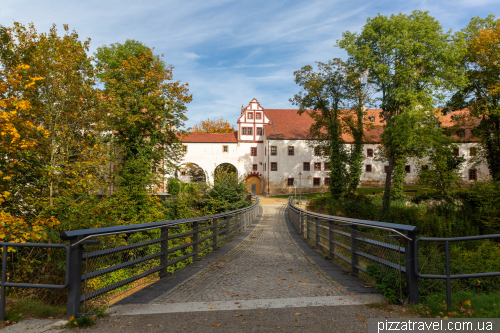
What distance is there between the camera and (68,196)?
11.2 metres

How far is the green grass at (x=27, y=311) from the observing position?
440 centimetres

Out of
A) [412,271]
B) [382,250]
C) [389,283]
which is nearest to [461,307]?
[412,271]

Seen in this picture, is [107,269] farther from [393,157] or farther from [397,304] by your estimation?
[393,157]

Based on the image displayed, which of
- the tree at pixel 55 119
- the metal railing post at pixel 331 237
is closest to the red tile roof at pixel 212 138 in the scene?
the tree at pixel 55 119

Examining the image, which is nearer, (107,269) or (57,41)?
(107,269)

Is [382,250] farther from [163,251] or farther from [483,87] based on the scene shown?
[483,87]

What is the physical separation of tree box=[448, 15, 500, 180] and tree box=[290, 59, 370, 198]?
8214mm

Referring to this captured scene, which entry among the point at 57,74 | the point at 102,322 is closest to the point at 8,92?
the point at 57,74

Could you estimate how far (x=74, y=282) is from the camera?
441cm

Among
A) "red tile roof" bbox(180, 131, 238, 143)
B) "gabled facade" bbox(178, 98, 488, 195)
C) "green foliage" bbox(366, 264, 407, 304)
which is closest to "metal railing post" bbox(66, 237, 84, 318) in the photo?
"green foliage" bbox(366, 264, 407, 304)

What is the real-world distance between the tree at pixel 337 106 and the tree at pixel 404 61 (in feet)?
8.78

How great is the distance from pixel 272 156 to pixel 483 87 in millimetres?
Result: 26194

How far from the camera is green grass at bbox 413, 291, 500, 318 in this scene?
4191 millimetres

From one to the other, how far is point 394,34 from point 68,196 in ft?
89.1
